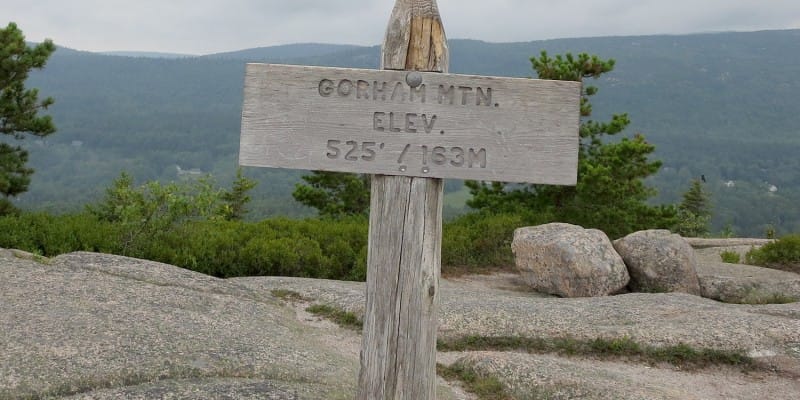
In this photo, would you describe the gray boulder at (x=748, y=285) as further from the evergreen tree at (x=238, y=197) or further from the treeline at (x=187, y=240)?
the evergreen tree at (x=238, y=197)

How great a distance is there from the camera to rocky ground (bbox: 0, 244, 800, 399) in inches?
209

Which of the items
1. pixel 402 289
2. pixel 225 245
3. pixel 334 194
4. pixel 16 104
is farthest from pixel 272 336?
pixel 334 194

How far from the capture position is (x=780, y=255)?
546 inches

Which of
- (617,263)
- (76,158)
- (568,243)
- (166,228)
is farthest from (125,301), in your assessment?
(76,158)

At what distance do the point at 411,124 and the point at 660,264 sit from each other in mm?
8198

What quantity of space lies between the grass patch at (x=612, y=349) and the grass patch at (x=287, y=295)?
231 cm

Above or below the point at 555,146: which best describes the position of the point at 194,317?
below

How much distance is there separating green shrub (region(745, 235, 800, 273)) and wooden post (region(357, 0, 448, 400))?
1176 centimetres

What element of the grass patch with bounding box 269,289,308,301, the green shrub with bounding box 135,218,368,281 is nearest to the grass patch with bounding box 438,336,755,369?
the grass patch with bounding box 269,289,308,301

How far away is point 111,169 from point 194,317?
188 metres

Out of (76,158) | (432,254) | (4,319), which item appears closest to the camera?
(432,254)

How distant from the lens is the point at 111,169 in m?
180

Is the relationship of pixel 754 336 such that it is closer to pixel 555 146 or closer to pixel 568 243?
pixel 568 243

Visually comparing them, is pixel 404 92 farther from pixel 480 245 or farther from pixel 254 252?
pixel 480 245
